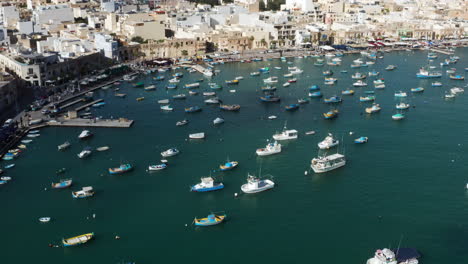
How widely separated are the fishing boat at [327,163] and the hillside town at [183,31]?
31083 millimetres

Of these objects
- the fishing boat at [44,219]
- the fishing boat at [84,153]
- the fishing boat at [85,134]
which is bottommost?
the fishing boat at [44,219]

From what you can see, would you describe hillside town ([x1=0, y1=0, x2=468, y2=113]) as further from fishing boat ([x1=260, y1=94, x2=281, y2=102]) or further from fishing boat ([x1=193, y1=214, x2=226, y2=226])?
fishing boat ([x1=193, y1=214, x2=226, y2=226])

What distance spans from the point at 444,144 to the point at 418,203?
11.0 meters

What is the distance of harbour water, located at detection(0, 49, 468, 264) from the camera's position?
25.2 m

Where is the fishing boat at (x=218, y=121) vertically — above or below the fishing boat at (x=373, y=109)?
below

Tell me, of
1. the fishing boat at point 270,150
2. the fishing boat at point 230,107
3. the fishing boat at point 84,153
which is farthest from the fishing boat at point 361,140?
the fishing boat at point 84,153

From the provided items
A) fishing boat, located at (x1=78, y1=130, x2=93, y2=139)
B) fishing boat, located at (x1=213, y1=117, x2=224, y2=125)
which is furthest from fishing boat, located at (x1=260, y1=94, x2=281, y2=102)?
fishing boat, located at (x1=78, y1=130, x2=93, y2=139)

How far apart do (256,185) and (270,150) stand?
615cm

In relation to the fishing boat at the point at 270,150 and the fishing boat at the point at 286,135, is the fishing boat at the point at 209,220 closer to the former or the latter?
the fishing boat at the point at 270,150

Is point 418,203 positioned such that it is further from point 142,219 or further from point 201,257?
point 142,219

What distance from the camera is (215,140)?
3909cm

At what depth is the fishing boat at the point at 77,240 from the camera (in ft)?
82.9

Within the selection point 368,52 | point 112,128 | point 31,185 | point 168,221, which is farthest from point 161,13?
point 168,221

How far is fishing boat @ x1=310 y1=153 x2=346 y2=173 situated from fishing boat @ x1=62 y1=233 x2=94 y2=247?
50.9 ft
